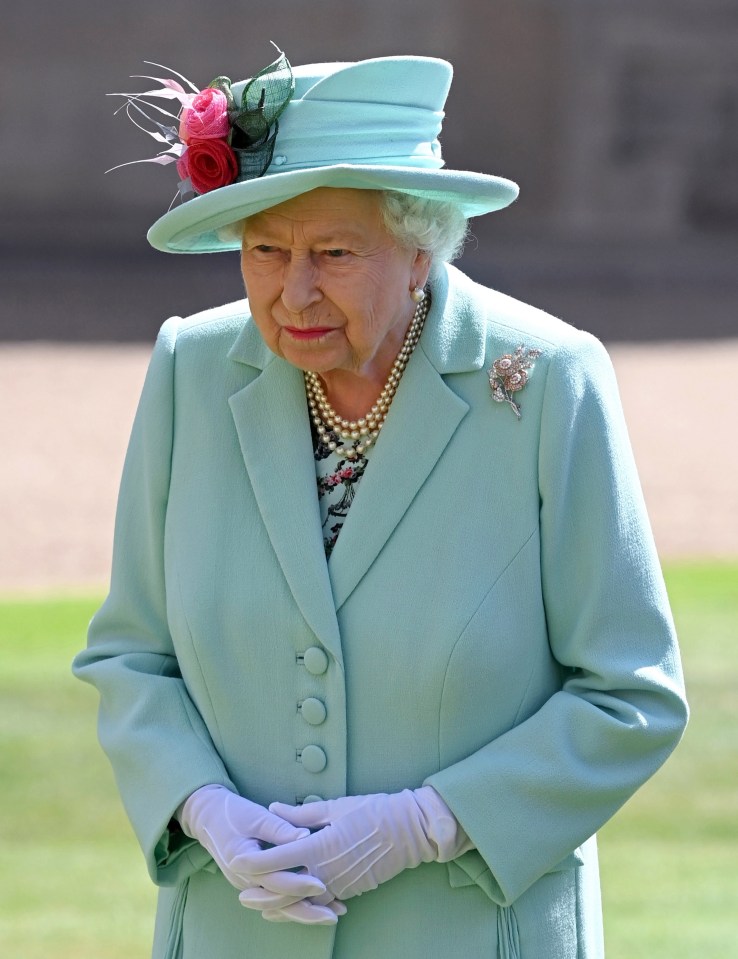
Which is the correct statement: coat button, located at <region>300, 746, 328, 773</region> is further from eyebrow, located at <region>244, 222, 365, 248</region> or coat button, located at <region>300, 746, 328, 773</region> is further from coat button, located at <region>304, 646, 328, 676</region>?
eyebrow, located at <region>244, 222, 365, 248</region>

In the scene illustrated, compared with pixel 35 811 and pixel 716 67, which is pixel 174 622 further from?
pixel 716 67

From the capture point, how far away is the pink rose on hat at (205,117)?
2.09 metres

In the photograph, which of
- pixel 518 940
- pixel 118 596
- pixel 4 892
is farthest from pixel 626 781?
pixel 4 892

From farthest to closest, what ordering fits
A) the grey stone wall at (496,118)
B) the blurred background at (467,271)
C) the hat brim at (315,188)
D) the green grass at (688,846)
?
1. the grey stone wall at (496,118)
2. the blurred background at (467,271)
3. the green grass at (688,846)
4. the hat brim at (315,188)

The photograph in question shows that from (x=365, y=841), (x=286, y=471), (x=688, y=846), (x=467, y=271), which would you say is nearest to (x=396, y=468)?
(x=286, y=471)

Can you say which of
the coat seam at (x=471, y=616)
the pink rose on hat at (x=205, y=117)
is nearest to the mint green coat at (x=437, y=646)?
the coat seam at (x=471, y=616)

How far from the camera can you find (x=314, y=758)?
2133 millimetres

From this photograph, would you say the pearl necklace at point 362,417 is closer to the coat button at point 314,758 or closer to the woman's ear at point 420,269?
the woman's ear at point 420,269

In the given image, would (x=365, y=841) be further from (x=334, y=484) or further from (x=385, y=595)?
(x=334, y=484)

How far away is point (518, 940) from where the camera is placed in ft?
7.06

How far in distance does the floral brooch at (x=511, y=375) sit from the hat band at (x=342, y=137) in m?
0.28

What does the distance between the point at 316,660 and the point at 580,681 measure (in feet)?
1.13

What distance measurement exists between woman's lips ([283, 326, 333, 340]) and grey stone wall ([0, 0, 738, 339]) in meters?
14.6

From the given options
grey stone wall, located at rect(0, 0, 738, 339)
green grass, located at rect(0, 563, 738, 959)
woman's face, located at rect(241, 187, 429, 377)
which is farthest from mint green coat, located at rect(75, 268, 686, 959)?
grey stone wall, located at rect(0, 0, 738, 339)
